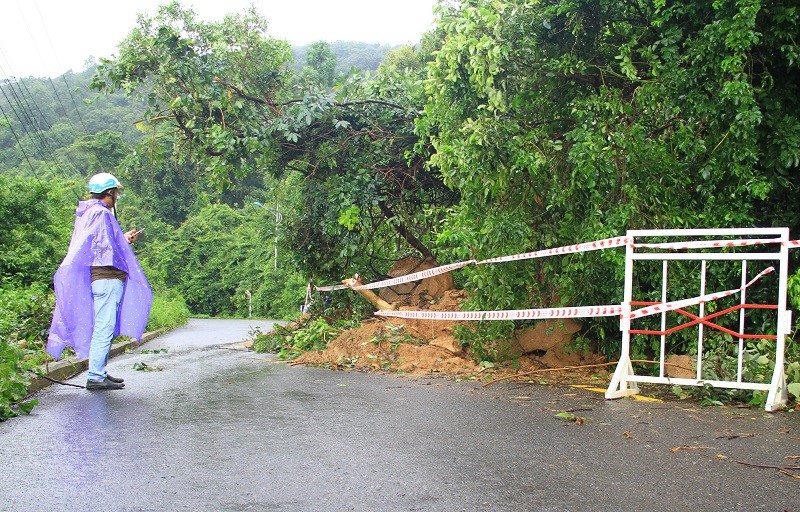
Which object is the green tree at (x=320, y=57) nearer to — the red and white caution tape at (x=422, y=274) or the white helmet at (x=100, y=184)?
the red and white caution tape at (x=422, y=274)

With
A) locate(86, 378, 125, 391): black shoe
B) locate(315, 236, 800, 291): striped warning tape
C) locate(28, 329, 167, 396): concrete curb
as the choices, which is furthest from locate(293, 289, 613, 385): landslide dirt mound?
locate(86, 378, 125, 391): black shoe

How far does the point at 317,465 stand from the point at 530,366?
5188 millimetres

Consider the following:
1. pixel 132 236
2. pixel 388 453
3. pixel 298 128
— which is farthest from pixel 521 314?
pixel 298 128

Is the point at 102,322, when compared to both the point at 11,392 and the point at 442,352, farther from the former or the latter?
the point at 442,352

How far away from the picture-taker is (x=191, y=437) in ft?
16.8

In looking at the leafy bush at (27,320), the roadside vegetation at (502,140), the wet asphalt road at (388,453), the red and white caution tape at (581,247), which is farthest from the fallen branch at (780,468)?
the leafy bush at (27,320)

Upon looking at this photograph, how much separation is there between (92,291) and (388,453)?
4403mm

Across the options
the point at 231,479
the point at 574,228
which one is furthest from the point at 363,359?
the point at 231,479

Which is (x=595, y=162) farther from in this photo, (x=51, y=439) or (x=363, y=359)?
(x=51, y=439)

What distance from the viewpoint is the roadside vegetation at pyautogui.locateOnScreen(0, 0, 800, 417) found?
765cm

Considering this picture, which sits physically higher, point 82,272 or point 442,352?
point 82,272

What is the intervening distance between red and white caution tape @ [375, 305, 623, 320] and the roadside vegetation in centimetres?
27

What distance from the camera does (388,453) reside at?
4.65m

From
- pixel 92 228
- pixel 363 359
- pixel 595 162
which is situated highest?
pixel 595 162
